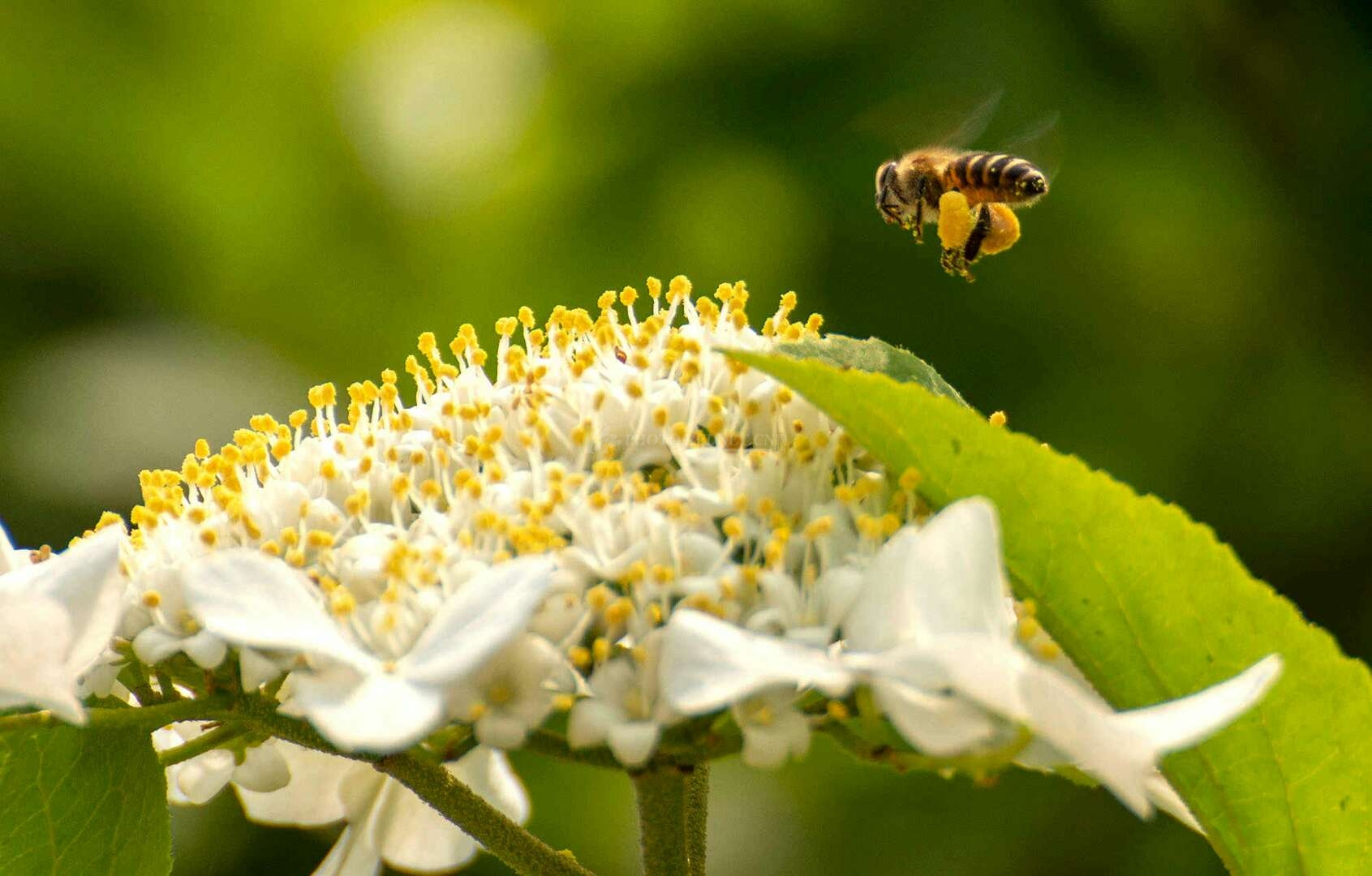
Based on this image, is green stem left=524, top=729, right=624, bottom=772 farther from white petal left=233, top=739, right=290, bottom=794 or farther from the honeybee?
the honeybee

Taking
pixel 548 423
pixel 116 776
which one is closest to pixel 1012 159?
pixel 548 423

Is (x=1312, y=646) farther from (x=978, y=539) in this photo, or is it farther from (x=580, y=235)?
(x=580, y=235)

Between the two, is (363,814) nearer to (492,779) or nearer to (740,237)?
(492,779)

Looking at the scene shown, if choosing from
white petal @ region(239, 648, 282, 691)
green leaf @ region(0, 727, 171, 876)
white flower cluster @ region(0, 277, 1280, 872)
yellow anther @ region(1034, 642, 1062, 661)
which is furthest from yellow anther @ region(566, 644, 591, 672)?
green leaf @ region(0, 727, 171, 876)

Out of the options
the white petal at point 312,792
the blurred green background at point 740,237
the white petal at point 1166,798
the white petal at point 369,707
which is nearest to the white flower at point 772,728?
the white petal at point 369,707

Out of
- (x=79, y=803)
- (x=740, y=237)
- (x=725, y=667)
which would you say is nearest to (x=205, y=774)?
(x=79, y=803)

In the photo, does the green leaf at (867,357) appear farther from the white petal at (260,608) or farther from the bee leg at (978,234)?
the bee leg at (978,234)

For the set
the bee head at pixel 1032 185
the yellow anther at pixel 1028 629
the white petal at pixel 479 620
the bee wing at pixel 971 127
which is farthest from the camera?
the bee wing at pixel 971 127
